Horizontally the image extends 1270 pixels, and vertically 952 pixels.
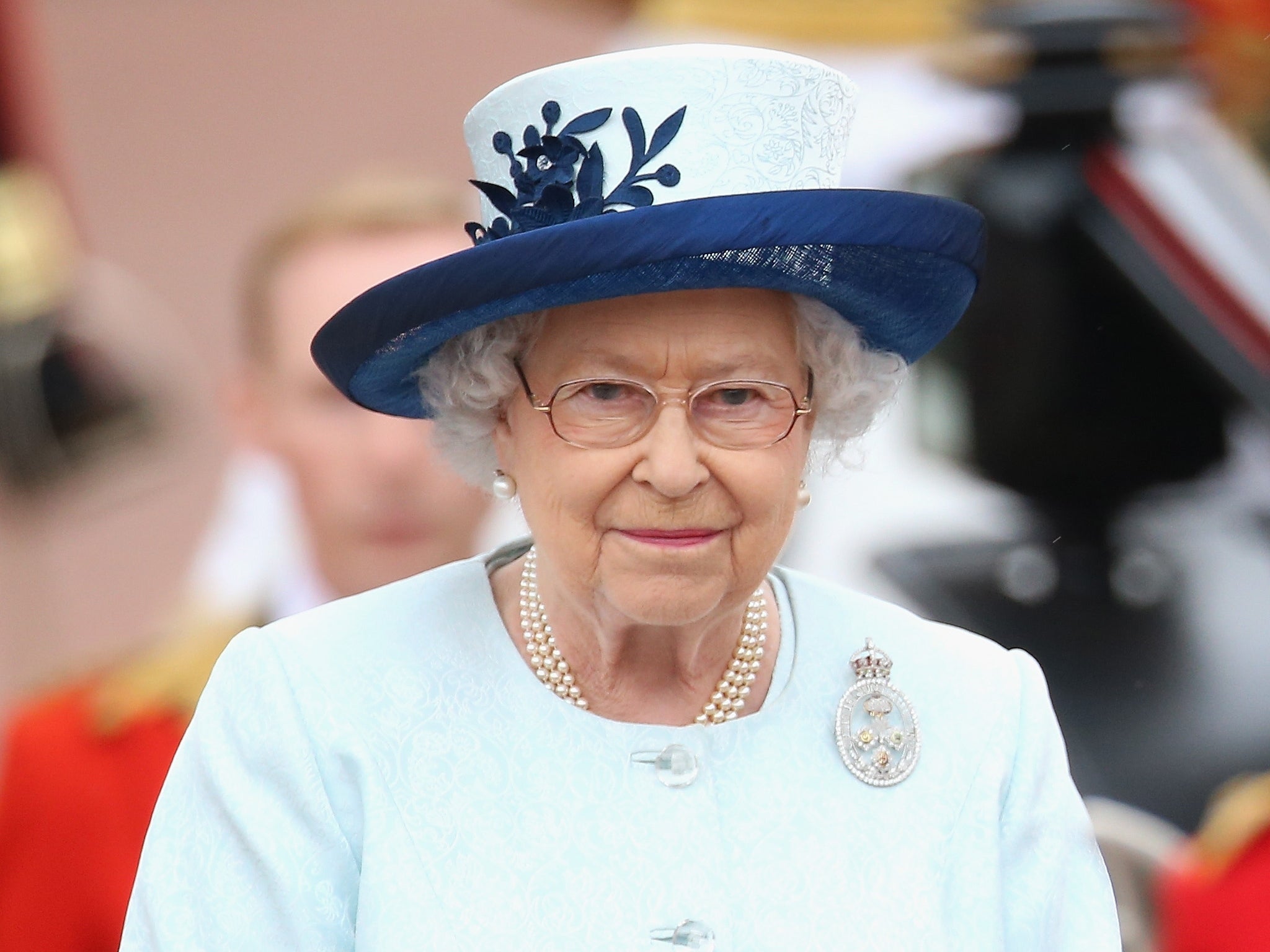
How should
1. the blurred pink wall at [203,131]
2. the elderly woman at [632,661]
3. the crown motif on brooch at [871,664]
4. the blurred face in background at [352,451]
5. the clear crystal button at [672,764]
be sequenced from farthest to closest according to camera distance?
the blurred pink wall at [203,131] → the blurred face in background at [352,451] → the crown motif on brooch at [871,664] → the clear crystal button at [672,764] → the elderly woman at [632,661]

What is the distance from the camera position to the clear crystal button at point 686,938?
5.87 feet

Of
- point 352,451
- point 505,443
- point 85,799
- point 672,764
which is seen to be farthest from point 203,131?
point 672,764

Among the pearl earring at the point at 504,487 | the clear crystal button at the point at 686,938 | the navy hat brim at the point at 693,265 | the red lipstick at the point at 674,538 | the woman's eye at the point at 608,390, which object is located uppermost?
the navy hat brim at the point at 693,265

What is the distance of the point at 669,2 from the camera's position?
461 cm

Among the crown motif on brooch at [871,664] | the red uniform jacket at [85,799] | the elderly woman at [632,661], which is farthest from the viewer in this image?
the red uniform jacket at [85,799]

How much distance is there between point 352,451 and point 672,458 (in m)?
1.47

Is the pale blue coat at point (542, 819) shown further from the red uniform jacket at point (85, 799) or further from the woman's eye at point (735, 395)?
the red uniform jacket at point (85, 799)

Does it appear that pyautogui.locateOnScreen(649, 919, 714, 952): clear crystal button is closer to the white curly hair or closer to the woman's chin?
the woman's chin

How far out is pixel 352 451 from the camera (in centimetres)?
310

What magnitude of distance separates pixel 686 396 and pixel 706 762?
416 millimetres

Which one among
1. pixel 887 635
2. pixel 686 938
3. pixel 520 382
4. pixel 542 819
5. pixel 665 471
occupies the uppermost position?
pixel 520 382

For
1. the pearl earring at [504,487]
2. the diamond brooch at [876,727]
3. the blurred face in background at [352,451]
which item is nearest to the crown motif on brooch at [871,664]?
the diamond brooch at [876,727]

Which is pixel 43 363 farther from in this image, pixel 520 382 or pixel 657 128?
pixel 657 128

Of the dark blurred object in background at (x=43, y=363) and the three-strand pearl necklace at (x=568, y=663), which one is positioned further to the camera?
the dark blurred object in background at (x=43, y=363)
